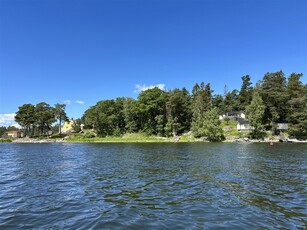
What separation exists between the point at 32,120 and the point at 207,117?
90391mm

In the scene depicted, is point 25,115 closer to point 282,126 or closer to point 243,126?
point 243,126

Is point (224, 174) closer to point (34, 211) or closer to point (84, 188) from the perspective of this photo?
point (84, 188)

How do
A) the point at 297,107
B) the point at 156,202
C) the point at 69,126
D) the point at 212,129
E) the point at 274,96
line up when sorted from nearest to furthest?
1. the point at 156,202
2. the point at 212,129
3. the point at 297,107
4. the point at 274,96
5. the point at 69,126

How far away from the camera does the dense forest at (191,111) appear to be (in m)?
81.6

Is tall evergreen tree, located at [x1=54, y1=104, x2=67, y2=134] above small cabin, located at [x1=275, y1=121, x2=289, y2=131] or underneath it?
above

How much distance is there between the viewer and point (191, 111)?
10062 centimetres

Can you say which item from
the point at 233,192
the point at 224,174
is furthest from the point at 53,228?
the point at 224,174

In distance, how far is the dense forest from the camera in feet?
268

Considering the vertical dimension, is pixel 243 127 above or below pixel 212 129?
above

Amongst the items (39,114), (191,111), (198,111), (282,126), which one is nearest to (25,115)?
(39,114)

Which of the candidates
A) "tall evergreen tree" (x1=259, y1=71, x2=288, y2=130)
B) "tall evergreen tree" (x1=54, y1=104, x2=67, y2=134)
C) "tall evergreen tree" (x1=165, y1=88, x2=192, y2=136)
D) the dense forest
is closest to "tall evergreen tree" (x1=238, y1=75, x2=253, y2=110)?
the dense forest

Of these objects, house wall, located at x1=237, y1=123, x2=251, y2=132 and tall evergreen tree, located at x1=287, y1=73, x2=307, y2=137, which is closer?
tall evergreen tree, located at x1=287, y1=73, x2=307, y2=137

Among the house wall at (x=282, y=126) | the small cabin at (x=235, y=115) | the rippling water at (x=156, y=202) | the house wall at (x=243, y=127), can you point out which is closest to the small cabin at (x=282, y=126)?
the house wall at (x=282, y=126)

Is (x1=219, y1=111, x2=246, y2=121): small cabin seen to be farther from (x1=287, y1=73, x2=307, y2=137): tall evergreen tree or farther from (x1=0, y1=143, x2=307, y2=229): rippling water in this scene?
(x1=0, y1=143, x2=307, y2=229): rippling water
